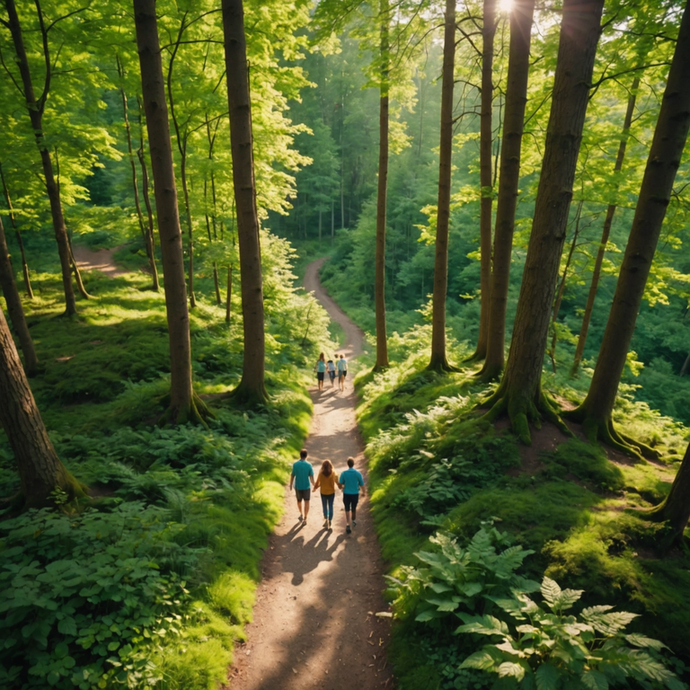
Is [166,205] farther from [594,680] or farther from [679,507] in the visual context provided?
[679,507]

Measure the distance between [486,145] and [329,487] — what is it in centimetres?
1098

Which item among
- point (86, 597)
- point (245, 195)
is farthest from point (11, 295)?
point (86, 597)

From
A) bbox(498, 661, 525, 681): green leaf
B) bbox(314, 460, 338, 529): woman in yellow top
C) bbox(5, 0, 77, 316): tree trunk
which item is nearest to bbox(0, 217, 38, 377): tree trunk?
bbox(5, 0, 77, 316): tree trunk

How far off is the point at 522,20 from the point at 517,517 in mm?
9590

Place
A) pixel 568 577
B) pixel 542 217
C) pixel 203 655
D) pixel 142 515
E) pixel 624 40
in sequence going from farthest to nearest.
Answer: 1. pixel 624 40
2. pixel 542 217
3. pixel 142 515
4. pixel 568 577
5. pixel 203 655

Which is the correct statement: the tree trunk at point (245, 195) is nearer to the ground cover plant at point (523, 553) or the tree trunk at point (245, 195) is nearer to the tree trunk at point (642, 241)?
the ground cover plant at point (523, 553)

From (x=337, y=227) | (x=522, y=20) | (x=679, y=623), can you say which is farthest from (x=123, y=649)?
(x=337, y=227)

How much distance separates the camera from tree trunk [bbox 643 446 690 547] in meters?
4.91

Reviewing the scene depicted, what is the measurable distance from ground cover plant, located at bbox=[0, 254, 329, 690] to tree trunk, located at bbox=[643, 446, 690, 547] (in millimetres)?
5483

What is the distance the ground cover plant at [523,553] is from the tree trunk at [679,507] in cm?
13

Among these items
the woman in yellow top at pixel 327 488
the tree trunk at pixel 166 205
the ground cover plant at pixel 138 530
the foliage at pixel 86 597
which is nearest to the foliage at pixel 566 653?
the ground cover plant at pixel 138 530

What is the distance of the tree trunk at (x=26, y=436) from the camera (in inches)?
185

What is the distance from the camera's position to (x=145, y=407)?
962cm

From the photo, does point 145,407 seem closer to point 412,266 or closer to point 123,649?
point 123,649
